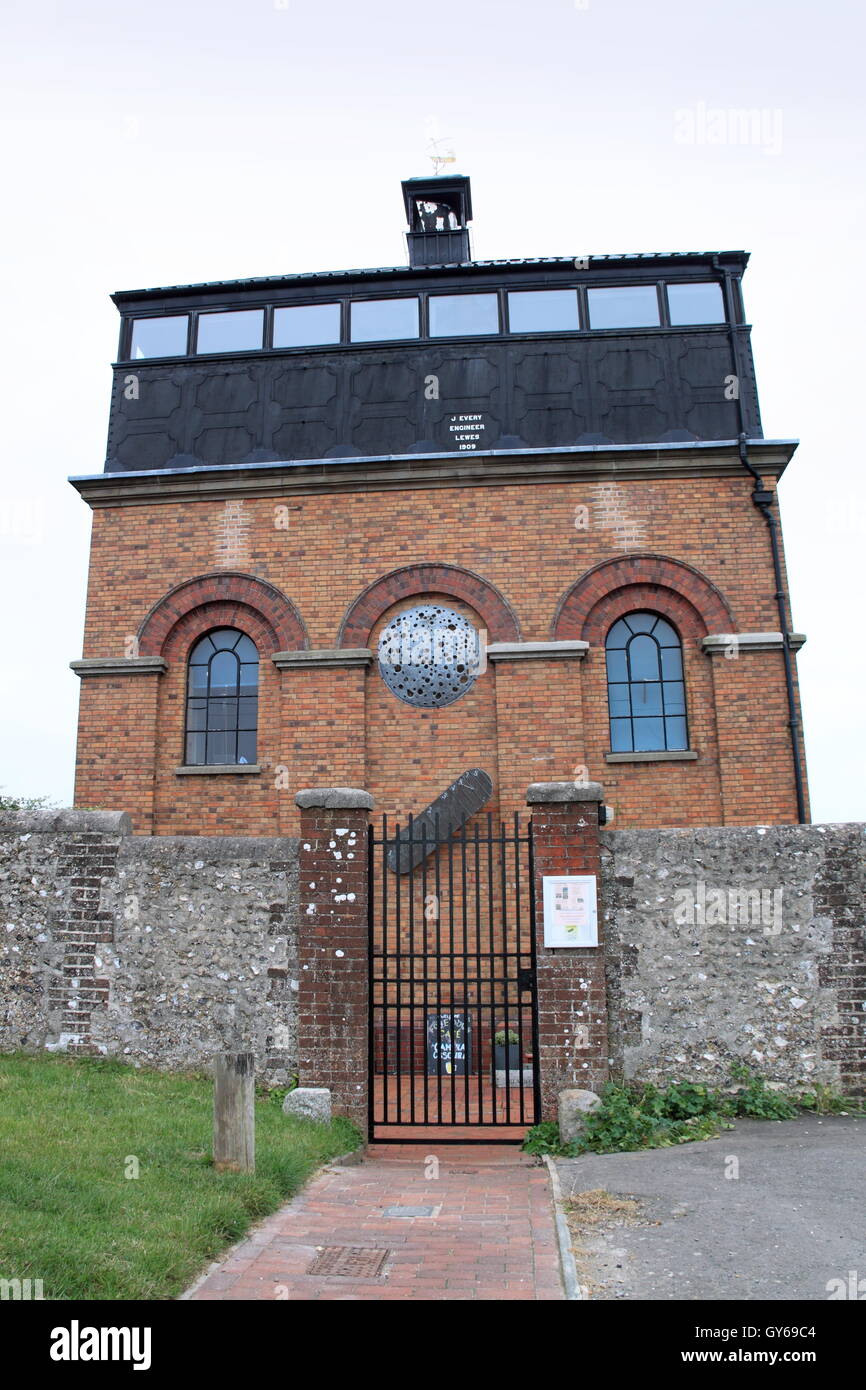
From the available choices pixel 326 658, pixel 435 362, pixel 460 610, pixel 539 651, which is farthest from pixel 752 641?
pixel 435 362

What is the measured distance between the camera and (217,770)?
1325 cm

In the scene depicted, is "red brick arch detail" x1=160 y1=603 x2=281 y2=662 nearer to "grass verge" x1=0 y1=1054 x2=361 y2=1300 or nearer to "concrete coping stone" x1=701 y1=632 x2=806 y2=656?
"concrete coping stone" x1=701 y1=632 x2=806 y2=656

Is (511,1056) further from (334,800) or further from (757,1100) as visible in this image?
(334,800)

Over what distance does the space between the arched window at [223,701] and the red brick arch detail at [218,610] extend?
210 millimetres

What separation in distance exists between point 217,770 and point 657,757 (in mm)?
5629

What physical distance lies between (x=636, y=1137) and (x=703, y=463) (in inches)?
355

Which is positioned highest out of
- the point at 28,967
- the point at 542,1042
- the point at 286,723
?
the point at 286,723

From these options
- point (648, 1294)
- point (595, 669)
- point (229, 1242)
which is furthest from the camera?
point (595, 669)

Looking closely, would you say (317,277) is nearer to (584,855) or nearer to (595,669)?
(595,669)

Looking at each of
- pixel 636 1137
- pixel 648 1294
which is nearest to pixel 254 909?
pixel 636 1137

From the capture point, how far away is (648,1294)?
4480 millimetres

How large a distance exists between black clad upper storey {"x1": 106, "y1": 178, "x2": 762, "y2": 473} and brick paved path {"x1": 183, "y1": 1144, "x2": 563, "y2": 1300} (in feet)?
31.2

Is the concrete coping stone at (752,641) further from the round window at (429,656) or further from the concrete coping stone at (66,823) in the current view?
the concrete coping stone at (66,823)

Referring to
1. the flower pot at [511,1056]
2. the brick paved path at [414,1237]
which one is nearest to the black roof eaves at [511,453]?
the flower pot at [511,1056]
